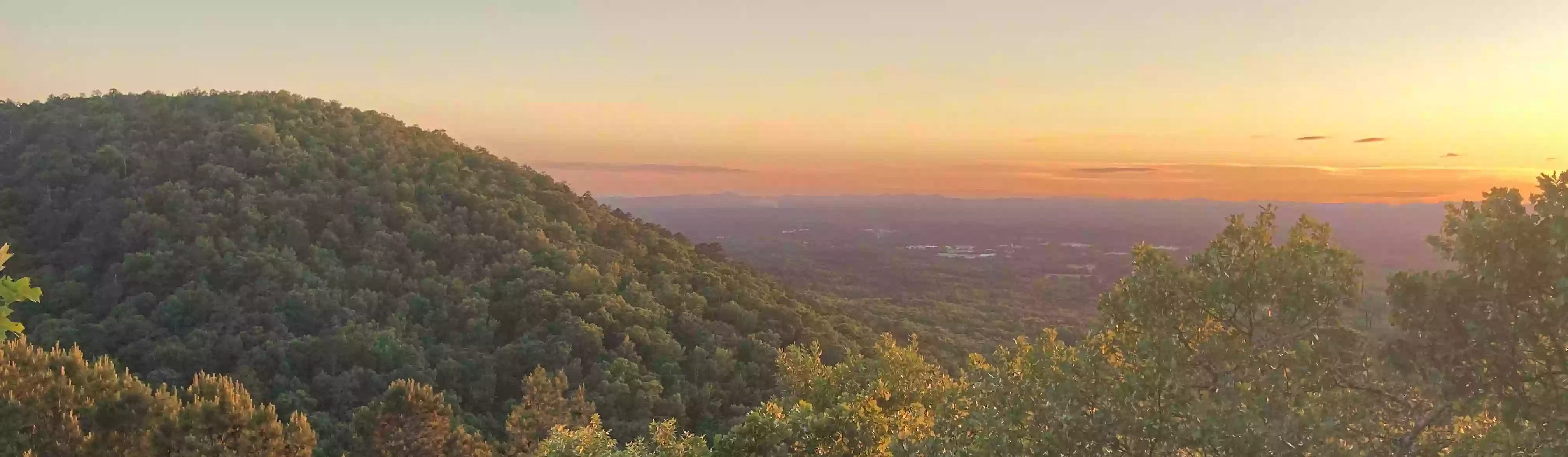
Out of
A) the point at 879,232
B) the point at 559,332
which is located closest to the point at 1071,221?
the point at 879,232

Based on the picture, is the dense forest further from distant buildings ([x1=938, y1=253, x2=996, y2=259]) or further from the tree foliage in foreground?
distant buildings ([x1=938, y1=253, x2=996, y2=259])

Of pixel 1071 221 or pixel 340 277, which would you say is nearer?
pixel 340 277

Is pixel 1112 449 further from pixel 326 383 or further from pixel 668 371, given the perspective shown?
pixel 326 383

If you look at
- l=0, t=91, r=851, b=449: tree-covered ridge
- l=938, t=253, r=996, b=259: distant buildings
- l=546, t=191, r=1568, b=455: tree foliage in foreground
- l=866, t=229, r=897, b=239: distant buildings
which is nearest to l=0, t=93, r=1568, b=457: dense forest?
l=546, t=191, r=1568, b=455: tree foliage in foreground

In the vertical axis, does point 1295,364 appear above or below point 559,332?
above

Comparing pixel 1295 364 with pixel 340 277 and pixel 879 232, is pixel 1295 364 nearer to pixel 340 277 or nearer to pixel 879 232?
pixel 340 277

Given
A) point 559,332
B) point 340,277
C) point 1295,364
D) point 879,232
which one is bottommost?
point 879,232

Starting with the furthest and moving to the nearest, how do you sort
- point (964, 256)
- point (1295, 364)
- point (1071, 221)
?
point (1071, 221), point (964, 256), point (1295, 364)
